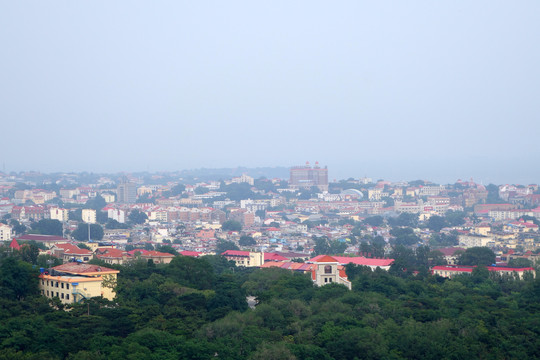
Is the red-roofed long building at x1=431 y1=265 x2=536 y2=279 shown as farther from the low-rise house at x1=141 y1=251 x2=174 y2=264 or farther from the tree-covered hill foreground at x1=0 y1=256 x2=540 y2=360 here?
the low-rise house at x1=141 y1=251 x2=174 y2=264

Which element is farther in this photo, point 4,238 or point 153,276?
point 4,238

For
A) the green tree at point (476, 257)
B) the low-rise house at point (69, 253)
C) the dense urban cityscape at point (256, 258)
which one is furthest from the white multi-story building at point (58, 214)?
the green tree at point (476, 257)

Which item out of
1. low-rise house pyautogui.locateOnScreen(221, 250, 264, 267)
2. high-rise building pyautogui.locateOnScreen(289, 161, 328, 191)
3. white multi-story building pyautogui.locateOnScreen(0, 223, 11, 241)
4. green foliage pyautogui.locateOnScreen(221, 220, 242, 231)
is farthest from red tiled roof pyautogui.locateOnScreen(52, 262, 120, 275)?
high-rise building pyautogui.locateOnScreen(289, 161, 328, 191)

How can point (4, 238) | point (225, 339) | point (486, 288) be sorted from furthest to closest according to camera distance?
point (4, 238) < point (486, 288) < point (225, 339)

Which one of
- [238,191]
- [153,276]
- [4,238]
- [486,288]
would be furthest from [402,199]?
[153,276]

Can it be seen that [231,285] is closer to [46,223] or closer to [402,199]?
[46,223]

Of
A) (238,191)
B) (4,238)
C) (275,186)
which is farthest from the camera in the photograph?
(275,186)

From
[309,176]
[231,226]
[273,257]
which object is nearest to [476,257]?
[273,257]
